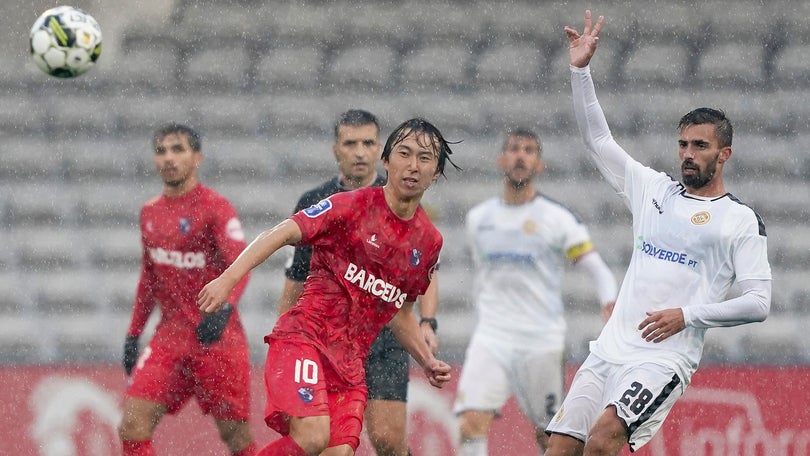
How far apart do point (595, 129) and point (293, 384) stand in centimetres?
200

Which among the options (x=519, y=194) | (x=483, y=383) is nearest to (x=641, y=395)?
(x=483, y=383)

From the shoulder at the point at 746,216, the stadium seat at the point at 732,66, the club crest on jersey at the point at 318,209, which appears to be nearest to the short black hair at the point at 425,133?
the club crest on jersey at the point at 318,209

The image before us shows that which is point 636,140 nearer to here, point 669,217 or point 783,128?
point 783,128

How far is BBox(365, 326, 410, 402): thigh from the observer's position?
23.4ft

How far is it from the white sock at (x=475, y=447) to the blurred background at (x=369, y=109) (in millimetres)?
3520

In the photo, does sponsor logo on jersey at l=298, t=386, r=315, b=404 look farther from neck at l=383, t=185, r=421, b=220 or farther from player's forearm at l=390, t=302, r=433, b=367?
neck at l=383, t=185, r=421, b=220

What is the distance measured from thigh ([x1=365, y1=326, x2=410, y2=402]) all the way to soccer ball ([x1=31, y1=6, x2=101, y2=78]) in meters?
2.18

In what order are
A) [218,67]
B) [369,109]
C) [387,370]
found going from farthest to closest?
[218,67]
[369,109]
[387,370]

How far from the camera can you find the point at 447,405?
8.56m

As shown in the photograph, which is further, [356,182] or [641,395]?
[356,182]

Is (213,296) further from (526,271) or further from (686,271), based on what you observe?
(526,271)

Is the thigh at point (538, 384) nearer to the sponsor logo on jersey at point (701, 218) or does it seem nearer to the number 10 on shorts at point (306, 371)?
the sponsor logo on jersey at point (701, 218)

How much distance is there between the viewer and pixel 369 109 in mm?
12867

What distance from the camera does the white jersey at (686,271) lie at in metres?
5.75
